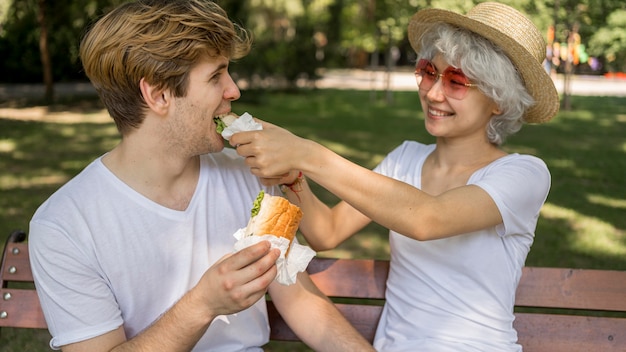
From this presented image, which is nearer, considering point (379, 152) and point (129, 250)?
point (129, 250)

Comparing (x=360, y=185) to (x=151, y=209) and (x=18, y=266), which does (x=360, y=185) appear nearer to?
(x=151, y=209)

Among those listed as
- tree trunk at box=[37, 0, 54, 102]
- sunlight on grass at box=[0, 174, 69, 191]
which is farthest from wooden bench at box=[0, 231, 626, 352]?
tree trunk at box=[37, 0, 54, 102]

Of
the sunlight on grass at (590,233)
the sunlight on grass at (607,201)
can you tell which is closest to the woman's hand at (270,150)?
the sunlight on grass at (590,233)

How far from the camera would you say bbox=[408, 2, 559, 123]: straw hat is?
9.73 ft

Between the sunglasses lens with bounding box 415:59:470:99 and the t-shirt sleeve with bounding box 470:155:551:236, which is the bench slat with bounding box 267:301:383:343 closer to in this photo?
the t-shirt sleeve with bounding box 470:155:551:236

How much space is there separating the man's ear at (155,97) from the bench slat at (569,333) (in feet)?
5.95

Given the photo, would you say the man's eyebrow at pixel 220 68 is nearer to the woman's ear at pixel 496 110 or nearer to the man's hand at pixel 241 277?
the man's hand at pixel 241 277

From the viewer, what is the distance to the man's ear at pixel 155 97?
282 cm

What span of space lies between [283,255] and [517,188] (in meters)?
1.01

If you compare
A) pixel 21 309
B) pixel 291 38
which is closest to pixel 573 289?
pixel 21 309

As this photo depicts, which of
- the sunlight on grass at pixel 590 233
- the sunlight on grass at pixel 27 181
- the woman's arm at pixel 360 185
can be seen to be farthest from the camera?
the sunlight on grass at pixel 27 181

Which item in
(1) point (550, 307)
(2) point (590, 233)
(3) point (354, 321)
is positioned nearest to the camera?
(1) point (550, 307)

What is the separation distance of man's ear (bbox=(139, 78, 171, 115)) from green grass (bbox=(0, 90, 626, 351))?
2.77 metres

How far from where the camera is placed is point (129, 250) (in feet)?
9.02
